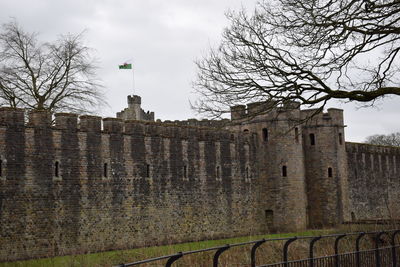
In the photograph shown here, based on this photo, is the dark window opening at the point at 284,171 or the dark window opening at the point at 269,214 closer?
the dark window opening at the point at 284,171

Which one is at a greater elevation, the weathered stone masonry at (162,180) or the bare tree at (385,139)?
the bare tree at (385,139)

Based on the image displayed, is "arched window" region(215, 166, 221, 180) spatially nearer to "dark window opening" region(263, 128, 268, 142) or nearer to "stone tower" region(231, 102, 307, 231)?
"stone tower" region(231, 102, 307, 231)

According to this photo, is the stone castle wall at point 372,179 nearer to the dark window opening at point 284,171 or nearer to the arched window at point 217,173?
the dark window opening at point 284,171

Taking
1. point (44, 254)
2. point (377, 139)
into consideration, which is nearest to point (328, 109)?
point (44, 254)

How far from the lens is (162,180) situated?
25.0m

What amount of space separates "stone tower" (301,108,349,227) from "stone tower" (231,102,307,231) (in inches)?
73.6

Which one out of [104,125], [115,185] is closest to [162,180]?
[115,185]

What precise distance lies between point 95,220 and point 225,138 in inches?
340

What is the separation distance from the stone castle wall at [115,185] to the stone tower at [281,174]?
717mm

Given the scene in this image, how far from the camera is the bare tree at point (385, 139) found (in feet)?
246

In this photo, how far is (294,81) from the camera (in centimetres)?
1363

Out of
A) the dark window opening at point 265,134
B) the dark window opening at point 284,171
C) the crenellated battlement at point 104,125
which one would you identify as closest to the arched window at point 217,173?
the crenellated battlement at point 104,125

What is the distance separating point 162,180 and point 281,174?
24.2ft

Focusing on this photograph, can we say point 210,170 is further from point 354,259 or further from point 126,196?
point 354,259
